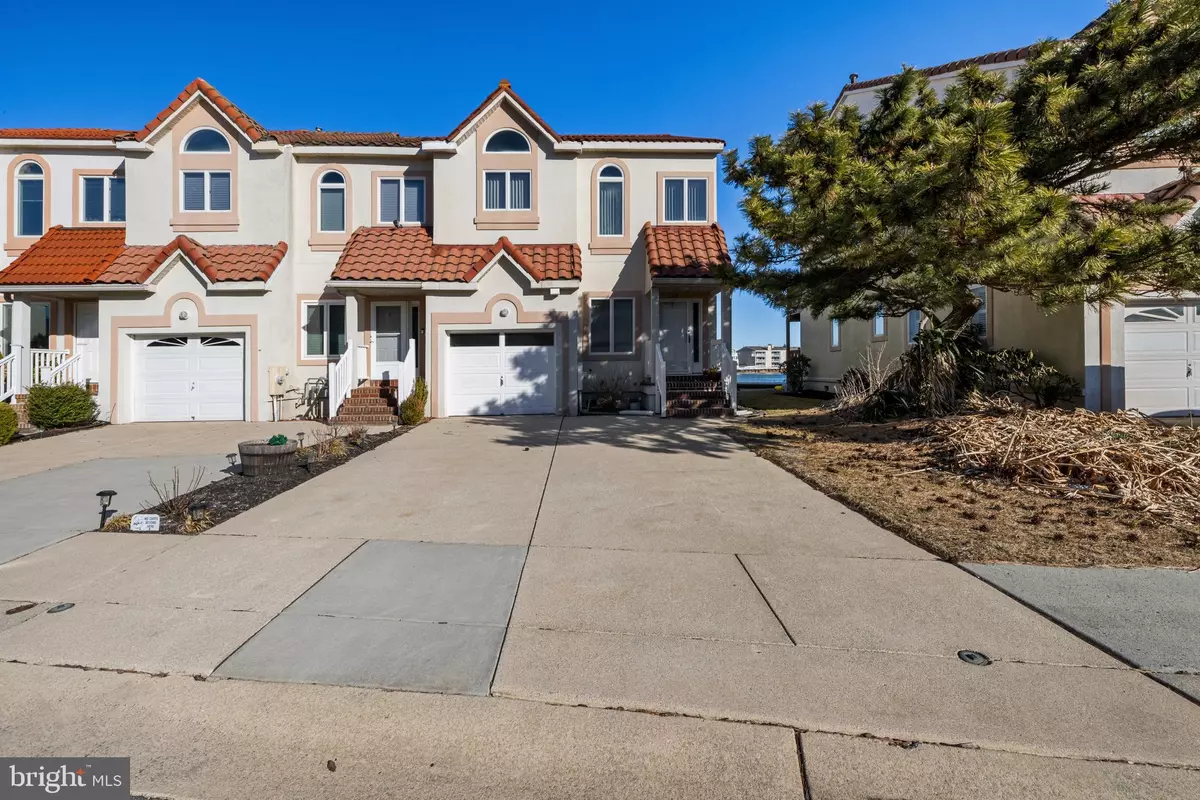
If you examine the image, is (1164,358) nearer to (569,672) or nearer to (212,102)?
(569,672)

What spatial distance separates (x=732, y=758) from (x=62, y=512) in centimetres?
714

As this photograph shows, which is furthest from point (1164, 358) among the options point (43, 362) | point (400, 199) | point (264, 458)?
point (43, 362)

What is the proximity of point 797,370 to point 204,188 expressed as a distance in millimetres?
20420

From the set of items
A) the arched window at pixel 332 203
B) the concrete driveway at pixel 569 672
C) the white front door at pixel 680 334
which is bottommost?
the concrete driveway at pixel 569 672

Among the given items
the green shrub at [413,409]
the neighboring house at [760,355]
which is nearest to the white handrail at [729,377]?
the green shrub at [413,409]

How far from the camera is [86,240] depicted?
47.0ft

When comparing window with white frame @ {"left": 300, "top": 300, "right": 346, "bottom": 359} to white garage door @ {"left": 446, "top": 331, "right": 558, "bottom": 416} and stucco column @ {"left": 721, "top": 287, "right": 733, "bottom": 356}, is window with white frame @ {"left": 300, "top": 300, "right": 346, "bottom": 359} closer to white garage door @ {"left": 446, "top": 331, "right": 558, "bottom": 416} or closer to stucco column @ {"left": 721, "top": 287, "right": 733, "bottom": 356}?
white garage door @ {"left": 446, "top": 331, "right": 558, "bottom": 416}

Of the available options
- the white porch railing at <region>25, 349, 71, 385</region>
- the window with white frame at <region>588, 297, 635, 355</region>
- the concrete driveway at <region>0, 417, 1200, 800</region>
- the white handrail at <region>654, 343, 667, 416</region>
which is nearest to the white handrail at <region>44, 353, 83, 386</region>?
the white porch railing at <region>25, 349, 71, 385</region>

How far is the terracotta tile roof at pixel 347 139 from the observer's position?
47.6 feet

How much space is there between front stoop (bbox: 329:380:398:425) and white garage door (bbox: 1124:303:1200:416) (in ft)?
52.5

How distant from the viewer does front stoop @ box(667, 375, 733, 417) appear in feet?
43.7

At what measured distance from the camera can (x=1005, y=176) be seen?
629 cm

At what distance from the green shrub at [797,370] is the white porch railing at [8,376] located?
23.6 meters

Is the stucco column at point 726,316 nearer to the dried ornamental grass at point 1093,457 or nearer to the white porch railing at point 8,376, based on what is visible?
the dried ornamental grass at point 1093,457
